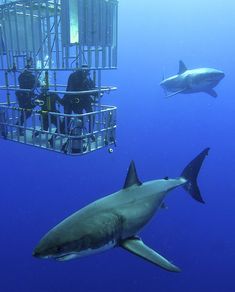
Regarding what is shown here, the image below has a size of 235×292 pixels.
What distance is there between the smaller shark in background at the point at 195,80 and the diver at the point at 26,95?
496 cm

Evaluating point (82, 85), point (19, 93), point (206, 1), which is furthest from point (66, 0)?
point (206, 1)

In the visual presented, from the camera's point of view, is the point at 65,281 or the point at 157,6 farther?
the point at 157,6

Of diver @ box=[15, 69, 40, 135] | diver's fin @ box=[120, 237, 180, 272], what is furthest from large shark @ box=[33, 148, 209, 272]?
diver @ box=[15, 69, 40, 135]

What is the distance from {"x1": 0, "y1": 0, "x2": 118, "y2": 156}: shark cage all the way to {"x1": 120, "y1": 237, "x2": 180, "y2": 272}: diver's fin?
6.67ft

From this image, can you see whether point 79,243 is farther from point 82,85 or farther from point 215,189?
point 215,189

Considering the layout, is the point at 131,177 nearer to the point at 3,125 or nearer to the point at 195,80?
the point at 3,125

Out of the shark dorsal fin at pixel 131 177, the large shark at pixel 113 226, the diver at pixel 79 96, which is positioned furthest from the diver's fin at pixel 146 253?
the diver at pixel 79 96

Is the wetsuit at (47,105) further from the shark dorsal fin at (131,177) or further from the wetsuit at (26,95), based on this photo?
the shark dorsal fin at (131,177)

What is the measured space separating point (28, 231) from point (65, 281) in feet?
7.83

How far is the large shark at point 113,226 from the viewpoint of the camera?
3775mm

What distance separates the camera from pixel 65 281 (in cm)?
1302

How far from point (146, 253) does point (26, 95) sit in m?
4.15

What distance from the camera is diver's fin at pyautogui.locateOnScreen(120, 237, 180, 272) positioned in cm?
395

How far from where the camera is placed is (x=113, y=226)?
4.40 m
